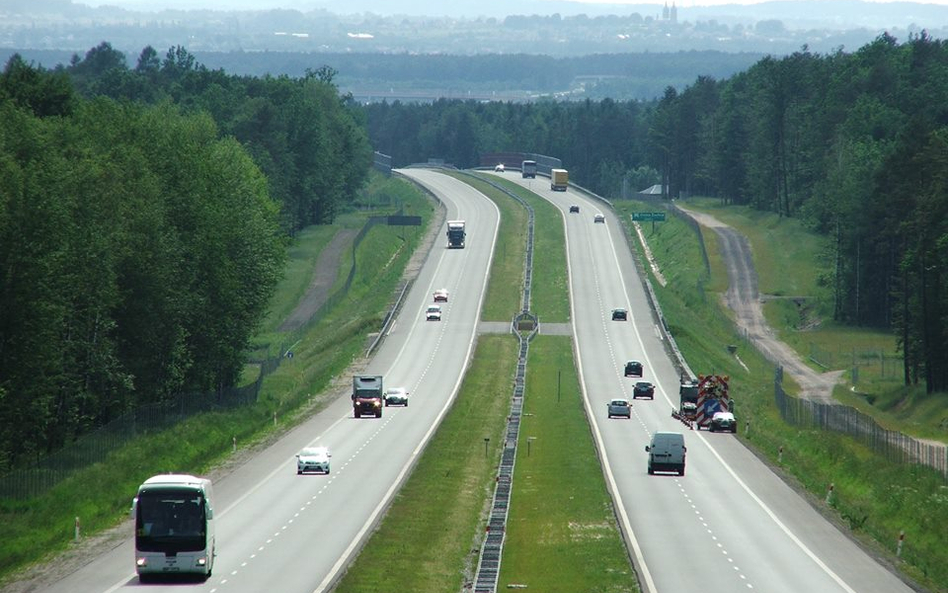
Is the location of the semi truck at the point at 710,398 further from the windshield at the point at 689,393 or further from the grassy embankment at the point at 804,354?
the windshield at the point at 689,393

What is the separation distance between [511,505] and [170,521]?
22.6 meters

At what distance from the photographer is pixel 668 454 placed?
71.2 metres

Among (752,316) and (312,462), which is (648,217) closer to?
(752,316)

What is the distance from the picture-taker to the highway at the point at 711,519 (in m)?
48.4

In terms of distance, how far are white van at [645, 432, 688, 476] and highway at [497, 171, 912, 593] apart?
0.49 metres

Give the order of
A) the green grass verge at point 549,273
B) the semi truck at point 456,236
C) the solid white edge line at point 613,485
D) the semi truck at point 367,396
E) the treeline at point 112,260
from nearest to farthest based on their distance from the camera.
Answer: the solid white edge line at point 613,485
the treeline at point 112,260
the semi truck at point 367,396
the green grass verge at point 549,273
the semi truck at point 456,236

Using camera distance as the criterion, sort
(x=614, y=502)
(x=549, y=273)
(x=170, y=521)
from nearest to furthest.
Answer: (x=170, y=521) < (x=614, y=502) < (x=549, y=273)

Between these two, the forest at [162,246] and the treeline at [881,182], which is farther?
the treeline at [881,182]

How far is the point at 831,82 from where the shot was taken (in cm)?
18750

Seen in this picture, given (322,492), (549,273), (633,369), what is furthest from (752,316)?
(322,492)

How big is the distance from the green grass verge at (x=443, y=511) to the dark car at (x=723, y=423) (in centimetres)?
1163

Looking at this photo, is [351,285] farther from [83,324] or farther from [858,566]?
[858,566]

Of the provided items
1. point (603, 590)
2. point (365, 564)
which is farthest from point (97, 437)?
point (603, 590)

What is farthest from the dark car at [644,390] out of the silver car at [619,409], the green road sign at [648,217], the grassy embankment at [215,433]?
the green road sign at [648,217]
